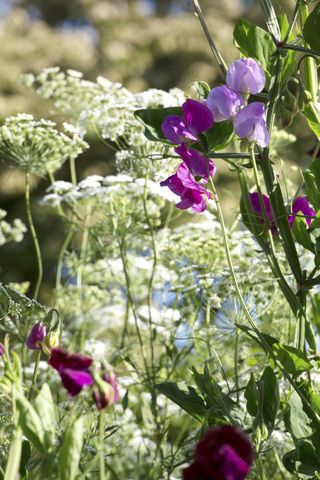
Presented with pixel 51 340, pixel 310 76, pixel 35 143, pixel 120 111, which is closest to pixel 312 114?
pixel 310 76

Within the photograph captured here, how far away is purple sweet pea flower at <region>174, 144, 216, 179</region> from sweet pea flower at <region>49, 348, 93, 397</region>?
331mm

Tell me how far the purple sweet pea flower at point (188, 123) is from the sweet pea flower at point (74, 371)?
33 centimetres

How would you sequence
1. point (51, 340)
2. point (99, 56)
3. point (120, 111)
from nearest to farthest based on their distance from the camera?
point (51, 340) → point (120, 111) → point (99, 56)

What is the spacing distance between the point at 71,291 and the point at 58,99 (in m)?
0.37

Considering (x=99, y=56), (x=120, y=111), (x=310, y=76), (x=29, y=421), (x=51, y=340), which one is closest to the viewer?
(x=29, y=421)

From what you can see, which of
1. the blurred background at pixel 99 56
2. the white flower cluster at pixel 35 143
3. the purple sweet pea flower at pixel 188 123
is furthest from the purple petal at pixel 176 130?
the blurred background at pixel 99 56

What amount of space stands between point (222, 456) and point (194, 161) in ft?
1.47

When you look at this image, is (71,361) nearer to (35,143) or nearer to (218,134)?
(218,134)

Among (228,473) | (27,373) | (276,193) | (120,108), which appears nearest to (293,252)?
(276,193)

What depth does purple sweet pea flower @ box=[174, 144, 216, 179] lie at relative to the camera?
90 cm

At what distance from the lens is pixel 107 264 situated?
155cm

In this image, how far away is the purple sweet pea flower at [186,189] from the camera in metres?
0.93

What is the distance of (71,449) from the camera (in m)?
0.64

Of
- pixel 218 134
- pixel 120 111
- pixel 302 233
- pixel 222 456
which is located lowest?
pixel 222 456
